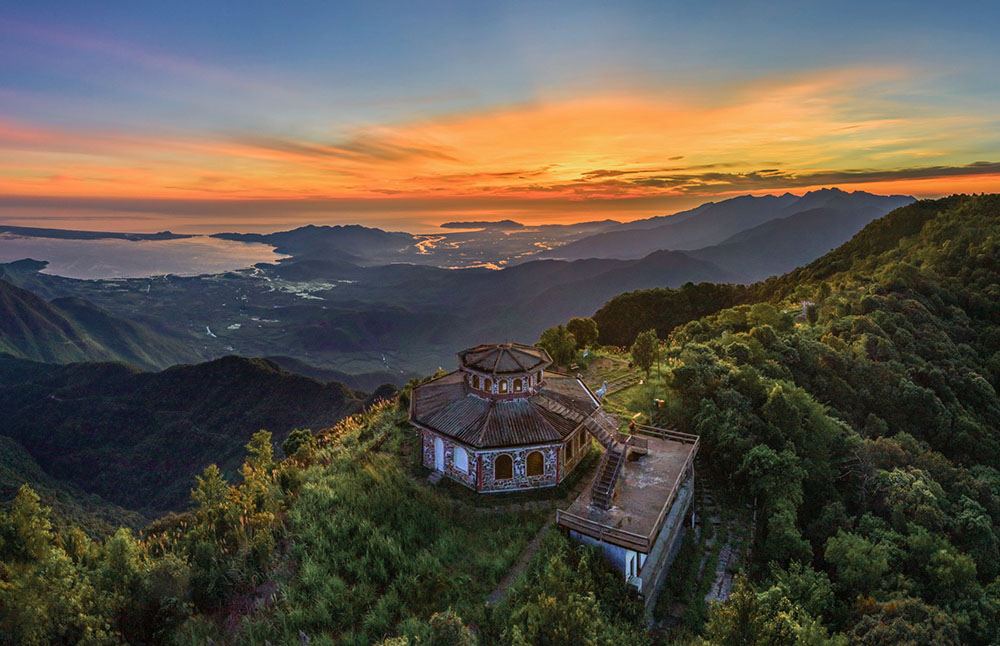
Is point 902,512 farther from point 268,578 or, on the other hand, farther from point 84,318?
point 84,318

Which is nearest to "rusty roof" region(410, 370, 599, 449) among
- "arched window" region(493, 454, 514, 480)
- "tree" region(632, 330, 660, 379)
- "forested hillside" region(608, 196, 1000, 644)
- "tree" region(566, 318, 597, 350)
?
"arched window" region(493, 454, 514, 480)

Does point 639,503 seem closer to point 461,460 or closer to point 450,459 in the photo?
point 461,460

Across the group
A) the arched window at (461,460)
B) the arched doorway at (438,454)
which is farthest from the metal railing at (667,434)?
the arched doorway at (438,454)

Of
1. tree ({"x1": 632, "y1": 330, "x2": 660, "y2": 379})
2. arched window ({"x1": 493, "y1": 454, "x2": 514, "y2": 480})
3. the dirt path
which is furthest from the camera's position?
tree ({"x1": 632, "y1": 330, "x2": 660, "y2": 379})

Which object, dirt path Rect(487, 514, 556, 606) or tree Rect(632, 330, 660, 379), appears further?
tree Rect(632, 330, 660, 379)

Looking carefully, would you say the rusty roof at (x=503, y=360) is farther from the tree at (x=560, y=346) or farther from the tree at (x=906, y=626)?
the tree at (x=560, y=346)

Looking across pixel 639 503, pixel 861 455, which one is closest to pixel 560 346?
pixel 861 455

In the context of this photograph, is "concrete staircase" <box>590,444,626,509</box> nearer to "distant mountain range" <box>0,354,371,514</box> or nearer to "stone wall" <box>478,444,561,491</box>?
"stone wall" <box>478,444,561,491</box>
